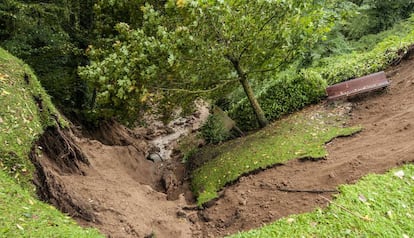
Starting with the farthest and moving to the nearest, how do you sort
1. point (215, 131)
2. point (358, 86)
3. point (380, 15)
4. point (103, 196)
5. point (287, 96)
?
point (380, 15) → point (215, 131) → point (287, 96) → point (358, 86) → point (103, 196)

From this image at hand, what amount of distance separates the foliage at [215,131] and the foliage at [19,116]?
5152 mm

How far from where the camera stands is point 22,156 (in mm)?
4613

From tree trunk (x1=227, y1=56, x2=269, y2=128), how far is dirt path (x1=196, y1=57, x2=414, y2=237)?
8.49 feet

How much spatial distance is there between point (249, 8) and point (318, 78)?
365 cm

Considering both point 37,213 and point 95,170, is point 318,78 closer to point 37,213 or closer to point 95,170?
point 95,170

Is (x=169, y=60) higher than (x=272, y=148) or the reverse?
higher

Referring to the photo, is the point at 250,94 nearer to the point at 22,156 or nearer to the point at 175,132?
the point at 22,156

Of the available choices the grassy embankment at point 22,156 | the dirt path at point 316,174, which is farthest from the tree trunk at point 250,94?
the grassy embankment at point 22,156

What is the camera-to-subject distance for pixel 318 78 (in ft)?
30.6

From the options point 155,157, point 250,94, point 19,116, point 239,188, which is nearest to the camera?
point 19,116

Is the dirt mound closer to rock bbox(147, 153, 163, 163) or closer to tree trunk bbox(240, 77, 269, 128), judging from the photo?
tree trunk bbox(240, 77, 269, 128)

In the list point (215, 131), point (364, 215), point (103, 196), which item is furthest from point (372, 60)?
point (103, 196)

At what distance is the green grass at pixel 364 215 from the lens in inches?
158

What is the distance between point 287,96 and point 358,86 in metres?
2.04
